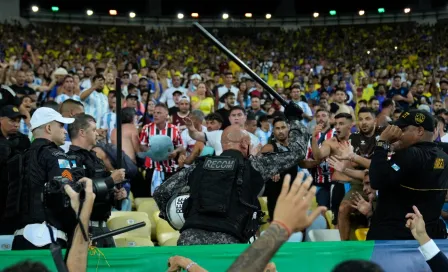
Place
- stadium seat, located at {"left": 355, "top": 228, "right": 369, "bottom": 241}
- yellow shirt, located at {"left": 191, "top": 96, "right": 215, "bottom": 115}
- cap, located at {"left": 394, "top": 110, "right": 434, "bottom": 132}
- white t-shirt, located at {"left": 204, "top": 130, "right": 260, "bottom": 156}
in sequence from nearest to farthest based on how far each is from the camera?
cap, located at {"left": 394, "top": 110, "right": 434, "bottom": 132}
stadium seat, located at {"left": 355, "top": 228, "right": 369, "bottom": 241}
white t-shirt, located at {"left": 204, "top": 130, "right": 260, "bottom": 156}
yellow shirt, located at {"left": 191, "top": 96, "right": 215, "bottom": 115}

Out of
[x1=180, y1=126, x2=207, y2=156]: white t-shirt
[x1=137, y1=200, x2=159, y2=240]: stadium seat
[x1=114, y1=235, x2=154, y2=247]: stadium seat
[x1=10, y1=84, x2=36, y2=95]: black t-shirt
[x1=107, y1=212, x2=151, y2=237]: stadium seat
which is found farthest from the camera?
[x1=10, y1=84, x2=36, y2=95]: black t-shirt

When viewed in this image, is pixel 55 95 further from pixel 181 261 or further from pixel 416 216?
pixel 416 216

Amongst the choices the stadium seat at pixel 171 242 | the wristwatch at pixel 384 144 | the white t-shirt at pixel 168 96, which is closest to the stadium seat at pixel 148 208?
the stadium seat at pixel 171 242

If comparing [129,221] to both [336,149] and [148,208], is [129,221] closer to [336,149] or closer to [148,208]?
[148,208]

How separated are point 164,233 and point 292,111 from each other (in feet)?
9.08

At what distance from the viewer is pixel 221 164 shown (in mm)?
5531

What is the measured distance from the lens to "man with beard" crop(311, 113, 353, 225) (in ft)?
29.2

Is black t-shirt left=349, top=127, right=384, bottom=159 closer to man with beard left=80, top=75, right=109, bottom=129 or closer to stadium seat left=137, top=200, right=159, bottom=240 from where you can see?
stadium seat left=137, top=200, right=159, bottom=240

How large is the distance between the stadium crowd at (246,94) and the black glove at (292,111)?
292mm

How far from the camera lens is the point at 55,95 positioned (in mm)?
13602

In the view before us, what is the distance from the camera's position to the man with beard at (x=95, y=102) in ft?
39.6

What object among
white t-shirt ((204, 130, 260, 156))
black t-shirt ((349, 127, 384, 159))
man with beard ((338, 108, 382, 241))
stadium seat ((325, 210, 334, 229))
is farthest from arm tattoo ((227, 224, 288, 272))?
white t-shirt ((204, 130, 260, 156))

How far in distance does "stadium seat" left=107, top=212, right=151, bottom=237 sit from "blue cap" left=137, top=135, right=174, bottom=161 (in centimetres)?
249

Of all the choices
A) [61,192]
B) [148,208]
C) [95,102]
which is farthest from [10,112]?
[61,192]
